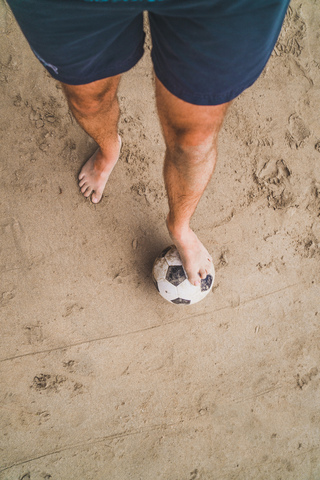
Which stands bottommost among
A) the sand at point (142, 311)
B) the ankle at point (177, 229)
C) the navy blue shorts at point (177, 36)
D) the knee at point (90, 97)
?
the sand at point (142, 311)

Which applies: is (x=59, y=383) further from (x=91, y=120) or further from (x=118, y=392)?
(x=91, y=120)

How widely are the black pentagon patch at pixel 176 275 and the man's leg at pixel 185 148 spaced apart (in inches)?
8.3

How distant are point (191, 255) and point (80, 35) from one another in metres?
1.09

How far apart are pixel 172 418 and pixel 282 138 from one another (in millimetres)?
1832

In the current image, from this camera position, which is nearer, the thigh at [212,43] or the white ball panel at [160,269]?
the thigh at [212,43]

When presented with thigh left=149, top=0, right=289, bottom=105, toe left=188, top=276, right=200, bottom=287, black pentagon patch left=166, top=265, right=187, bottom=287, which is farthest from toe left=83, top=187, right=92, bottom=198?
thigh left=149, top=0, right=289, bottom=105

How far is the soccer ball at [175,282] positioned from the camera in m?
1.71

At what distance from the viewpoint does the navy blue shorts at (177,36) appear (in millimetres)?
764

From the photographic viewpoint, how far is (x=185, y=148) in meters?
1.17

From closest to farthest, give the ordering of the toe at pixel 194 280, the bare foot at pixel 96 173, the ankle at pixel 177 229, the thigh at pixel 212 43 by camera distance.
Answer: the thigh at pixel 212 43 < the ankle at pixel 177 229 < the toe at pixel 194 280 < the bare foot at pixel 96 173

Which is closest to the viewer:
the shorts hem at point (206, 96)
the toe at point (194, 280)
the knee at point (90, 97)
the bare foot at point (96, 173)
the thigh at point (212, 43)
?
the thigh at point (212, 43)

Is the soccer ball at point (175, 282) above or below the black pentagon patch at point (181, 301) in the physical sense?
above

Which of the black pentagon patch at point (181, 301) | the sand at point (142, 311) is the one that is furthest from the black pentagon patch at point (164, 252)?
the black pentagon patch at point (181, 301)

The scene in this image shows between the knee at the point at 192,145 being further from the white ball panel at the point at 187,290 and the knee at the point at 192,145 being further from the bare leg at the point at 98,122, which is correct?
the white ball panel at the point at 187,290
